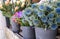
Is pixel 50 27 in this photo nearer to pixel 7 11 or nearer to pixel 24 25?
pixel 24 25

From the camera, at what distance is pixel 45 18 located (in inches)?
36.5

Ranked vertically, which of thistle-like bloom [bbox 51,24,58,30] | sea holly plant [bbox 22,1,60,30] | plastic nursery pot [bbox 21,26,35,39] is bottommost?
plastic nursery pot [bbox 21,26,35,39]

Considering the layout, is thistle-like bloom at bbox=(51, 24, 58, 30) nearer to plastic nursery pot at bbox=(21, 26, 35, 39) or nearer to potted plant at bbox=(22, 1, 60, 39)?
potted plant at bbox=(22, 1, 60, 39)

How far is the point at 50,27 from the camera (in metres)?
0.94

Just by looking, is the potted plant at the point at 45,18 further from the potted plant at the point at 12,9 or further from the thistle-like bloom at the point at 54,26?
the potted plant at the point at 12,9

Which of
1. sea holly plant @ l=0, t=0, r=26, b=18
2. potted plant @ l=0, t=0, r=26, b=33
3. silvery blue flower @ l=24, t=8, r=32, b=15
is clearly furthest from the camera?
sea holly plant @ l=0, t=0, r=26, b=18

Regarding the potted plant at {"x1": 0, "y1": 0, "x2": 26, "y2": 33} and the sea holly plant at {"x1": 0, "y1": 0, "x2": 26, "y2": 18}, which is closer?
the potted plant at {"x1": 0, "y1": 0, "x2": 26, "y2": 33}

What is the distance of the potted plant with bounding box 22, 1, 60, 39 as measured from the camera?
0.91m

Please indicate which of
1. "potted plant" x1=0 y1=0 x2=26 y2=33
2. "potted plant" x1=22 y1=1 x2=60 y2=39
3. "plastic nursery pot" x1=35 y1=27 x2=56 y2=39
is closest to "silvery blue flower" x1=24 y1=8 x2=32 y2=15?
"potted plant" x1=22 y1=1 x2=60 y2=39

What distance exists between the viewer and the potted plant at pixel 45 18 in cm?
91

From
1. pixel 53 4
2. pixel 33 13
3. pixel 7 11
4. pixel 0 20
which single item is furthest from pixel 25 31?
pixel 0 20

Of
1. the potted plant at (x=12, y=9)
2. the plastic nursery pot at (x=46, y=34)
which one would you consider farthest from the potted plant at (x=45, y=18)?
the potted plant at (x=12, y=9)

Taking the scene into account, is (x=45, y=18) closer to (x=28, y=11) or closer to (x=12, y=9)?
(x=28, y=11)

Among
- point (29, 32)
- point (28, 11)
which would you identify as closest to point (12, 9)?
point (29, 32)
